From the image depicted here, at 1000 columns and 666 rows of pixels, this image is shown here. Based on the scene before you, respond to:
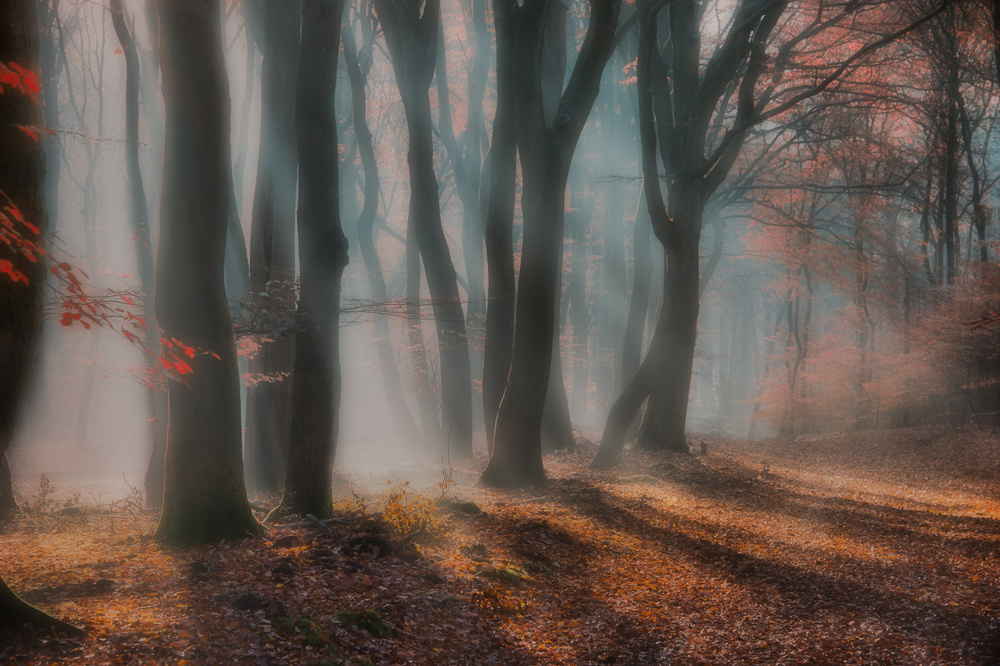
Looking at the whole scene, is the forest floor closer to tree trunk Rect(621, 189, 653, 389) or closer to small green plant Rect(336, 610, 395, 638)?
small green plant Rect(336, 610, 395, 638)

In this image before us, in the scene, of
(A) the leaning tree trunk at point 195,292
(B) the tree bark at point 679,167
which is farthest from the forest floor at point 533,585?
(B) the tree bark at point 679,167

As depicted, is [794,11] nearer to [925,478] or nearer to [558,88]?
[558,88]

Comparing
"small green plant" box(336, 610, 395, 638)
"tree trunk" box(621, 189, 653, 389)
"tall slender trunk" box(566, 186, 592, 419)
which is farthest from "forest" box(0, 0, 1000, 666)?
"tall slender trunk" box(566, 186, 592, 419)

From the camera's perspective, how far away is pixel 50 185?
14.7 m

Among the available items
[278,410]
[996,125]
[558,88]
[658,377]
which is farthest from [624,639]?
[996,125]

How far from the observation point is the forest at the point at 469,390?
406cm

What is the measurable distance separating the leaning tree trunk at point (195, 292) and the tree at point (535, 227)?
410 centimetres

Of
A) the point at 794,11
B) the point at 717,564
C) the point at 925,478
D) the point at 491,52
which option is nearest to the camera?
the point at 717,564

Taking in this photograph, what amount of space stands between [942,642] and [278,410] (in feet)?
27.1

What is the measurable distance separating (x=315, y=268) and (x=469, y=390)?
22.2 feet

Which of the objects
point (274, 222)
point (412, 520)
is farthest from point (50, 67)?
point (412, 520)

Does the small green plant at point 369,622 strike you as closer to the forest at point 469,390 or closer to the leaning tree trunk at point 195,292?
the forest at point 469,390

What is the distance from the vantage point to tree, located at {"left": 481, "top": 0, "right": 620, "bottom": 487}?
873 centimetres

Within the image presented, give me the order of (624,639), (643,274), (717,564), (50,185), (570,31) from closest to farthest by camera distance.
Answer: (624,639) < (717,564) < (50,185) < (643,274) < (570,31)
